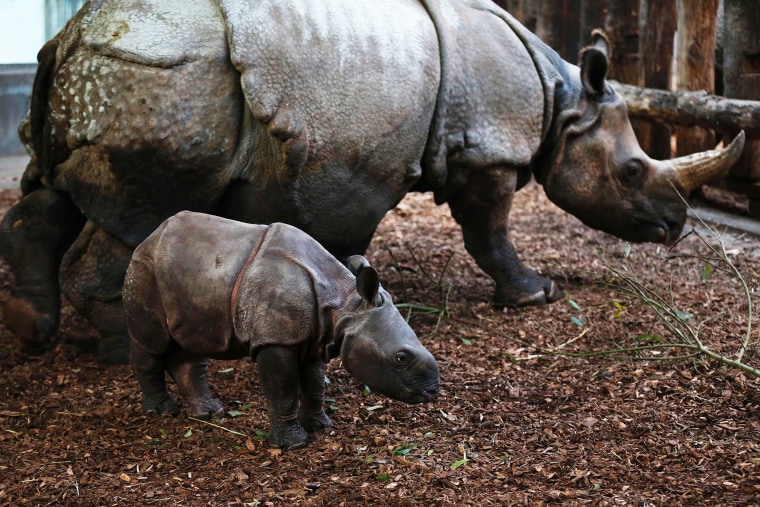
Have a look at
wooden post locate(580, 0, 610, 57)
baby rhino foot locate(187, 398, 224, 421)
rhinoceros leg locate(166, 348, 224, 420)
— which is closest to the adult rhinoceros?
rhinoceros leg locate(166, 348, 224, 420)

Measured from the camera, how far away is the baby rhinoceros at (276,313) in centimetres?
414

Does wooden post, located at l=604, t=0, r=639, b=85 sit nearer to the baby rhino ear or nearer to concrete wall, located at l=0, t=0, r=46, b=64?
the baby rhino ear

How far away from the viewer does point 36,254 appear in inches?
219

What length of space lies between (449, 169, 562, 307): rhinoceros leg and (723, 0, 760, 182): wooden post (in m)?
2.81

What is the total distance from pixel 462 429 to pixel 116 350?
2.01 metres

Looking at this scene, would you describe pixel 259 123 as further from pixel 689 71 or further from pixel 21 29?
pixel 21 29

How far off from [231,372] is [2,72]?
26.4ft

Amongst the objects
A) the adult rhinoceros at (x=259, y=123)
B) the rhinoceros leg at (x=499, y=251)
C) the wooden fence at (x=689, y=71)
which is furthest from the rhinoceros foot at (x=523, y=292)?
the wooden fence at (x=689, y=71)

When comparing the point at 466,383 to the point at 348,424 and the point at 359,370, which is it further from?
the point at 359,370

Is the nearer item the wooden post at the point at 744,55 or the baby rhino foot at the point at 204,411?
the baby rhino foot at the point at 204,411

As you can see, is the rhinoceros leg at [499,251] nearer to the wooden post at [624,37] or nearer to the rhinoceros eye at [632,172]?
the rhinoceros eye at [632,172]

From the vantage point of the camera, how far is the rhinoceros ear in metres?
6.27

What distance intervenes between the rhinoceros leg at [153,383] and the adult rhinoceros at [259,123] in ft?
2.53

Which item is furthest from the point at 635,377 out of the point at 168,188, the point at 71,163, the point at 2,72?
the point at 2,72
